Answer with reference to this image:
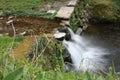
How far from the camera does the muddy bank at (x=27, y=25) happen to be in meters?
9.16

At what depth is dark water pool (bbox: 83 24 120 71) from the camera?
29.2 ft

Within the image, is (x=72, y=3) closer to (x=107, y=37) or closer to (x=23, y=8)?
(x=23, y=8)

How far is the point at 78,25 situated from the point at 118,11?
199 cm

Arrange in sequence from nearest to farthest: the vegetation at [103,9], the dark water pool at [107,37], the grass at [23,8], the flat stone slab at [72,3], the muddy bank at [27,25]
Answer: the dark water pool at [107,37] < the muddy bank at [27,25] < the grass at [23,8] < the flat stone slab at [72,3] < the vegetation at [103,9]

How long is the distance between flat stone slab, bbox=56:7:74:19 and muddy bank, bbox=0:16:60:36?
23cm

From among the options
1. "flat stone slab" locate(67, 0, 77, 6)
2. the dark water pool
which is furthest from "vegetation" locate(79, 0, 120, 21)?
"flat stone slab" locate(67, 0, 77, 6)

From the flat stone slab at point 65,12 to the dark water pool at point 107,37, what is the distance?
811 millimetres

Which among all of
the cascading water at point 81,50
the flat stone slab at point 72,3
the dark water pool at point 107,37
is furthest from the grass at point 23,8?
the dark water pool at point 107,37

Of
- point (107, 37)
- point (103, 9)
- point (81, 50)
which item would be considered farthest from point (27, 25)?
point (103, 9)

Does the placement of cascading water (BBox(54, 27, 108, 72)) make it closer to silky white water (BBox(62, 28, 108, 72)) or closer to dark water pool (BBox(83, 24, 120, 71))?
silky white water (BBox(62, 28, 108, 72))

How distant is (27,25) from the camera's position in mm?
9625

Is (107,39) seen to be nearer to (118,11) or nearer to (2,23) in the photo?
(118,11)

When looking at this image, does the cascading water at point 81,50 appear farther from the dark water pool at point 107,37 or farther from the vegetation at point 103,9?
the vegetation at point 103,9

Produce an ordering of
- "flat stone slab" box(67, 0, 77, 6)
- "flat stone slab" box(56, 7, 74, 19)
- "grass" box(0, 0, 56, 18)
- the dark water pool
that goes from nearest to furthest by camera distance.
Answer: the dark water pool, "flat stone slab" box(56, 7, 74, 19), "grass" box(0, 0, 56, 18), "flat stone slab" box(67, 0, 77, 6)
